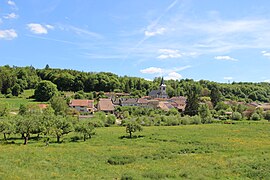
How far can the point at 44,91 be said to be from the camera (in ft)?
396

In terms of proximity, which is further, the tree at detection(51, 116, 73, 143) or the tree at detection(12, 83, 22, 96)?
the tree at detection(12, 83, 22, 96)

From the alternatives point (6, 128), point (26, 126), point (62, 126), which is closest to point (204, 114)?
point (62, 126)

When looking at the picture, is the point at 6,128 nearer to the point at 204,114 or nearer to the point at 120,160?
the point at 120,160

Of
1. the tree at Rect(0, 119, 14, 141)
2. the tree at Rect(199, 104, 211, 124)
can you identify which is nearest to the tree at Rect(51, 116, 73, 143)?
the tree at Rect(0, 119, 14, 141)

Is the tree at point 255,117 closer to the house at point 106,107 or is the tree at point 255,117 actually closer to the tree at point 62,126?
the house at point 106,107

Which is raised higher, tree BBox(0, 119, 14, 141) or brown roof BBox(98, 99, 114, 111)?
brown roof BBox(98, 99, 114, 111)

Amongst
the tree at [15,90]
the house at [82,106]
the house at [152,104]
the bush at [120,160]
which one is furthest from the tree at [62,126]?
the tree at [15,90]

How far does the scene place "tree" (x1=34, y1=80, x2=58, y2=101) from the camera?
120625 mm

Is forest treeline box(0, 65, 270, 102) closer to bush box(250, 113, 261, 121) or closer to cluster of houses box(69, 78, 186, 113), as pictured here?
cluster of houses box(69, 78, 186, 113)

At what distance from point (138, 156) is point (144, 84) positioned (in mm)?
156794

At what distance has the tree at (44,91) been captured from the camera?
396 feet

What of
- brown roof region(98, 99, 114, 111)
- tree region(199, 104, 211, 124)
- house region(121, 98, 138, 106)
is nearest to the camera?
tree region(199, 104, 211, 124)

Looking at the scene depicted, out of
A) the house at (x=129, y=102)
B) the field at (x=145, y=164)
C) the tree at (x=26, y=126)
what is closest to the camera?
the field at (x=145, y=164)

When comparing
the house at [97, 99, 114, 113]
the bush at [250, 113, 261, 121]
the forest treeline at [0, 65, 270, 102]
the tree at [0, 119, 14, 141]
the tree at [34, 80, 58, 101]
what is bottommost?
the bush at [250, 113, 261, 121]
